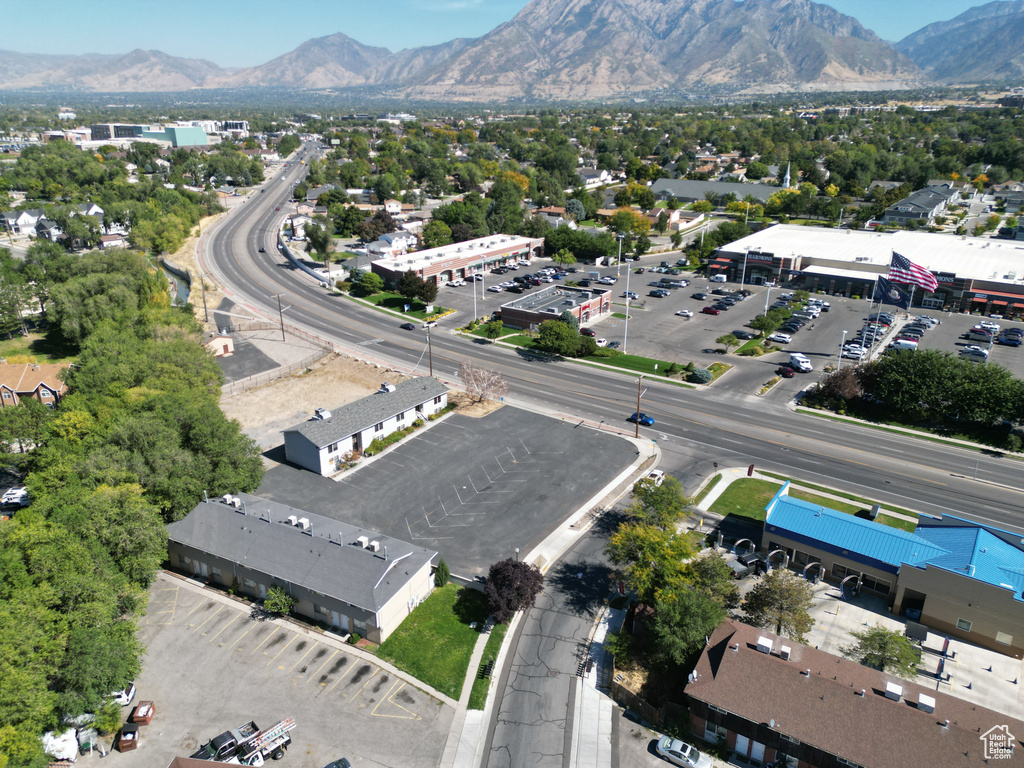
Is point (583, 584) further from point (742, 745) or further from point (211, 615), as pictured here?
point (211, 615)

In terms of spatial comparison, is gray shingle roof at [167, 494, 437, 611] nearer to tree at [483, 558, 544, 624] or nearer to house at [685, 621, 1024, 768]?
tree at [483, 558, 544, 624]

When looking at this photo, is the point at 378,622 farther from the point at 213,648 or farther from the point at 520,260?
the point at 520,260

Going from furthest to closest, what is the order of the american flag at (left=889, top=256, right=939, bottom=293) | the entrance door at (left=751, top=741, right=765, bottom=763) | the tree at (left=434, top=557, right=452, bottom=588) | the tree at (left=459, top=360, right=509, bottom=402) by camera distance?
the american flag at (left=889, top=256, right=939, bottom=293) < the tree at (left=459, top=360, right=509, bottom=402) < the tree at (left=434, top=557, right=452, bottom=588) < the entrance door at (left=751, top=741, right=765, bottom=763)

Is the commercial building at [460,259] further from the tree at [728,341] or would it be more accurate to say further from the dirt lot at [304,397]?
the tree at [728,341]

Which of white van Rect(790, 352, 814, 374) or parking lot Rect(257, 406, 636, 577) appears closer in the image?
parking lot Rect(257, 406, 636, 577)

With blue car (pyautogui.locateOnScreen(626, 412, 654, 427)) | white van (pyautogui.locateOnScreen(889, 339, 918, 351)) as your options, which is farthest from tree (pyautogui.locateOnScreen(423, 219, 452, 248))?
white van (pyautogui.locateOnScreen(889, 339, 918, 351))

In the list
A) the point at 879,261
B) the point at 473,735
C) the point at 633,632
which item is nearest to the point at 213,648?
the point at 473,735

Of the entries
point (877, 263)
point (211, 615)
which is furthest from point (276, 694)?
point (877, 263)
